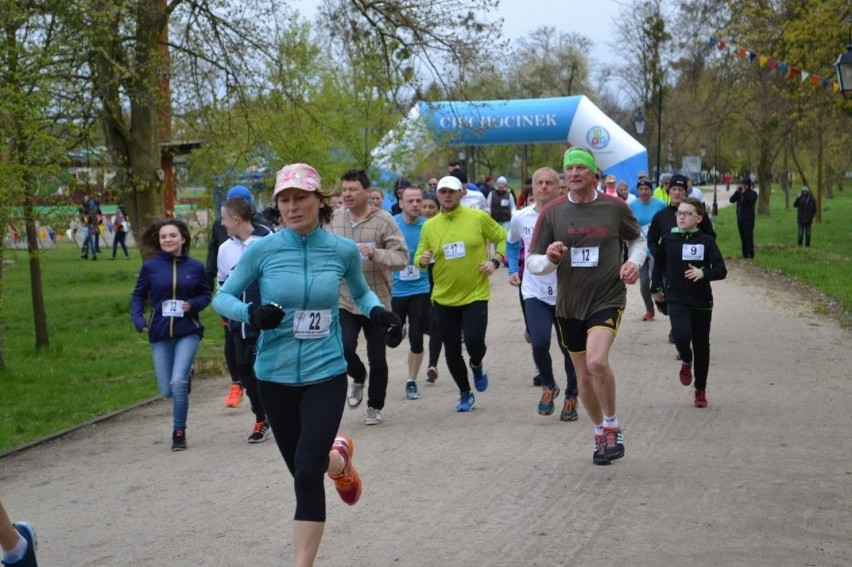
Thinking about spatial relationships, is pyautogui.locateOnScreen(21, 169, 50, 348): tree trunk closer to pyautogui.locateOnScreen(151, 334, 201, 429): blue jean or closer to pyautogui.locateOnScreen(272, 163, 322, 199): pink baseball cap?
pyautogui.locateOnScreen(151, 334, 201, 429): blue jean

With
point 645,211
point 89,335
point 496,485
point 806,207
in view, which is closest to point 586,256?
point 496,485

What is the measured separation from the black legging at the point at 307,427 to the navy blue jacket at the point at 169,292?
4236 millimetres

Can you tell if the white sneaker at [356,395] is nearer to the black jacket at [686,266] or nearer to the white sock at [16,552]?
the black jacket at [686,266]

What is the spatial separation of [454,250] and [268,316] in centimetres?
566

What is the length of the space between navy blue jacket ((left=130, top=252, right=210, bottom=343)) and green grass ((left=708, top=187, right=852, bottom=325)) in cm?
1029

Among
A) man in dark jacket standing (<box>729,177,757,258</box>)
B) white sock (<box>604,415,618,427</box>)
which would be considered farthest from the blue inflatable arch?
white sock (<box>604,415,618,427</box>)

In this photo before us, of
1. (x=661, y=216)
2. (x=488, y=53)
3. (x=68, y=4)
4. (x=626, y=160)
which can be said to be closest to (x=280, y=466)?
(x=661, y=216)

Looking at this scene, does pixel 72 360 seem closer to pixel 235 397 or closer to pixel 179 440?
pixel 235 397

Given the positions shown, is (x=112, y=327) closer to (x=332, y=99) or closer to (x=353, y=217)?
(x=332, y=99)

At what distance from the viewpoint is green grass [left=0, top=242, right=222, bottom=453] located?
1296 centimetres

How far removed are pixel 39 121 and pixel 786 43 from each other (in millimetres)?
19484

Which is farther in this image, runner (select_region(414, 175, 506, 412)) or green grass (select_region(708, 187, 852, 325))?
green grass (select_region(708, 187, 852, 325))

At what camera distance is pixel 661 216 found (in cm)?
1241

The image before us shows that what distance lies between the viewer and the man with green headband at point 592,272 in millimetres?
8281
